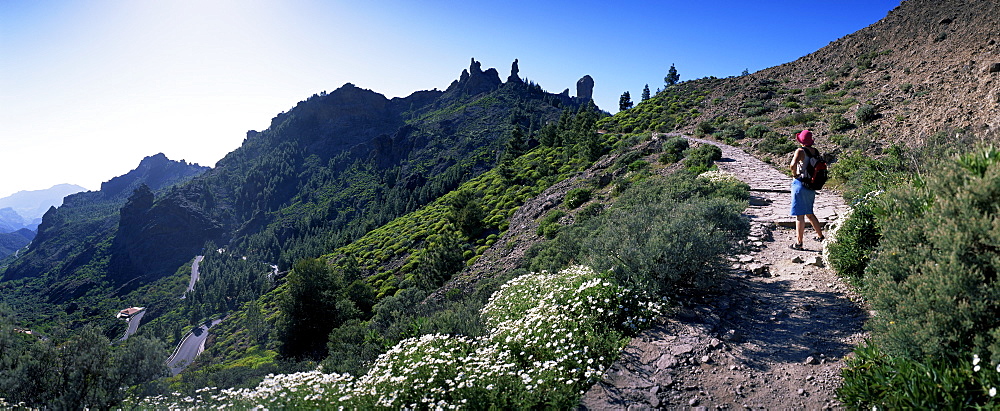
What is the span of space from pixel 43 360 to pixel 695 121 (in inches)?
1650

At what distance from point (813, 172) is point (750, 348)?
4409mm

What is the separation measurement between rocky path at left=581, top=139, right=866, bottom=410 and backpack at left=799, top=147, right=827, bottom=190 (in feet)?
4.24

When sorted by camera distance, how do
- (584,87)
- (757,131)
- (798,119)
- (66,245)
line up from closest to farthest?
(798,119)
(757,131)
(66,245)
(584,87)

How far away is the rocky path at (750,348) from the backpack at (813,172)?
1292 mm

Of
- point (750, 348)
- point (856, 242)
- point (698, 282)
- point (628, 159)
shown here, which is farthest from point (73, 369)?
point (628, 159)

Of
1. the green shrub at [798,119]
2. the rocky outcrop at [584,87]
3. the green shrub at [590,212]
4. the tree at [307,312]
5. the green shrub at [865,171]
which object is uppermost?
the rocky outcrop at [584,87]

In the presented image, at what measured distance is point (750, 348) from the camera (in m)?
5.06

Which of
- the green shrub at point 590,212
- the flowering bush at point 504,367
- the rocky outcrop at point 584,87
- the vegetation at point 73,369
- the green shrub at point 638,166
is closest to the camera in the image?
the flowering bush at point 504,367

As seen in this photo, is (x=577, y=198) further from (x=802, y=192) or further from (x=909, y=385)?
(x=909, y=385)

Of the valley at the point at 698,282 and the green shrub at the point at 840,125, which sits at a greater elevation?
the green shrub at the point at 840,125

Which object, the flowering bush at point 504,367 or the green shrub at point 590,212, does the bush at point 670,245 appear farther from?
the green shrub at point 590,212

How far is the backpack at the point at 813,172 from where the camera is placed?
7.56 m

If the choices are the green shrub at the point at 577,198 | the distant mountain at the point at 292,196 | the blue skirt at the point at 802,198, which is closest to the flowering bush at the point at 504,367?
the blue skirt at the point at 802,198

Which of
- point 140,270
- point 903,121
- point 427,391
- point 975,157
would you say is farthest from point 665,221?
point 140,270
